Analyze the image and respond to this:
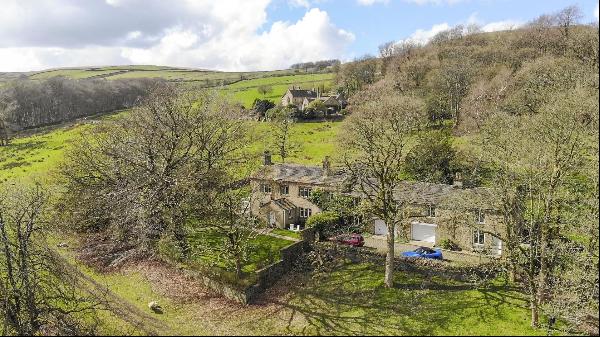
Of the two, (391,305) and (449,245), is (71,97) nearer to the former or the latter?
(449,245)

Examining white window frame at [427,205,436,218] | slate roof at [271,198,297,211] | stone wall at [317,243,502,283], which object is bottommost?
stone wall at [317,243,502,283]

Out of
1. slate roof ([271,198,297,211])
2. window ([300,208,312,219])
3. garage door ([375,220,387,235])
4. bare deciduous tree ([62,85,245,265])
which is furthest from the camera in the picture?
window ([300,208,312,219])

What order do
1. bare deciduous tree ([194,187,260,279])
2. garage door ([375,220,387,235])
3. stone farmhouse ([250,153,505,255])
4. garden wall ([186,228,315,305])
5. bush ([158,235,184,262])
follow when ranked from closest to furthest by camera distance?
1. garden wall ([186,228,315,305])
2. bare deciduous tree ([194,187,260,279])
3. bush ([158,235,184,262])
4. stone farmhouse ([250,153,505,255])
5. garage door ([375,220,387,235])

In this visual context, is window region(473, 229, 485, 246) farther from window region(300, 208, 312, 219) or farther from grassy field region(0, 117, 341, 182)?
grassy field region(0, 117, 341, 182)

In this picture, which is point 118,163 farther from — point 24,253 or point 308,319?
point 308,319

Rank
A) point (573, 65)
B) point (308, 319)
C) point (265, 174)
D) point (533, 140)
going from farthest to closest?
point (573, 65) → point (265, 174) → point (533, 140) → point (308, 319)

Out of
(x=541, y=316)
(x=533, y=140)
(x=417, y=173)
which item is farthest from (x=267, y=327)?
(x=417, y=173)

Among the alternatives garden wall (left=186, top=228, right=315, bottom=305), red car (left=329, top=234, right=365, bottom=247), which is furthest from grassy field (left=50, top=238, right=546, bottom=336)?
red car (left=329, top=234, right=365, bottom=247)
